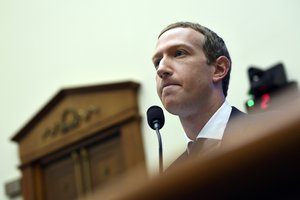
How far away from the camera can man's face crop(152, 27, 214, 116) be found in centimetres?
61

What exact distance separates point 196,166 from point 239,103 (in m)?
0.53

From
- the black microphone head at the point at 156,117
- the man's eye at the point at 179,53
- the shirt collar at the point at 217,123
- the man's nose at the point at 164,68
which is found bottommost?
the shirt collar at the point at 217,123

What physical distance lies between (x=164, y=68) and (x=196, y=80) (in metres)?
0.04

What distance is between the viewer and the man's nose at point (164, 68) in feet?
2.06

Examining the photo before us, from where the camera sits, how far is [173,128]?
0.69 meters

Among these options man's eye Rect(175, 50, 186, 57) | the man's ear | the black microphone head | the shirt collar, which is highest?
man's eye Rect(175, 50, 186, 57)

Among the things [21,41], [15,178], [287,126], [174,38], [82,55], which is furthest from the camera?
[15,178]

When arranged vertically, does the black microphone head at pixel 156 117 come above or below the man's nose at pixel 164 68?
below

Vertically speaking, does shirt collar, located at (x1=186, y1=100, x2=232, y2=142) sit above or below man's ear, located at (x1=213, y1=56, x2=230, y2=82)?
below

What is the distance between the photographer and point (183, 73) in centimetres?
62

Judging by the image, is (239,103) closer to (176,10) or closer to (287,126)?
(176,10)

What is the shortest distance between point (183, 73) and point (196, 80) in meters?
0.02

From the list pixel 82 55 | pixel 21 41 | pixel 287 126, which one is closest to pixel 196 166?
pixel 287 126

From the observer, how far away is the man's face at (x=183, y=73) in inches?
24.2
